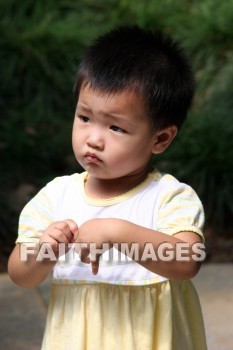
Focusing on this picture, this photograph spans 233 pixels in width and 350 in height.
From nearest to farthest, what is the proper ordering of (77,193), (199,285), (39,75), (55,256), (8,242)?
(55,256) < (77,193) < (199,285) < (8,242) < (39,75)

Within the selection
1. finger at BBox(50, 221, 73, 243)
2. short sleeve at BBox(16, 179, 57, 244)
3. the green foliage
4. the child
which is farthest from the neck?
the green foliage

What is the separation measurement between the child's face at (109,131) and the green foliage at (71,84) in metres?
2.69

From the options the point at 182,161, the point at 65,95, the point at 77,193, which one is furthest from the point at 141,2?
the point at 77,193

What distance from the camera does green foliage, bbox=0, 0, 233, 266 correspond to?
4.88 meters

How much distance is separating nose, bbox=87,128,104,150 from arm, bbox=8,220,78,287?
21 cm

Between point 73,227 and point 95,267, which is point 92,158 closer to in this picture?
point 73,227

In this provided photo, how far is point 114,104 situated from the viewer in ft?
6.53

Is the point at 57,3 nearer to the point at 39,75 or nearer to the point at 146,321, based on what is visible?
the point at 39,75

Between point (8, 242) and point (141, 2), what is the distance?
2.55 meters

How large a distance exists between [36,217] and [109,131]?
337mm

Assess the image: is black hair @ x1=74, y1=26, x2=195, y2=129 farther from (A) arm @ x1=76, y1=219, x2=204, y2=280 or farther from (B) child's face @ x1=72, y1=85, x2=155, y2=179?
(A) arm @ x1=76, y1=219, x2=204, y2=280

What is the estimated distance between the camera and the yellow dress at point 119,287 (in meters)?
2.05

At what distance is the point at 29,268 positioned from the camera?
6.72ft

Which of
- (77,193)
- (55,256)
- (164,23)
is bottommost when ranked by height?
(55,256)
